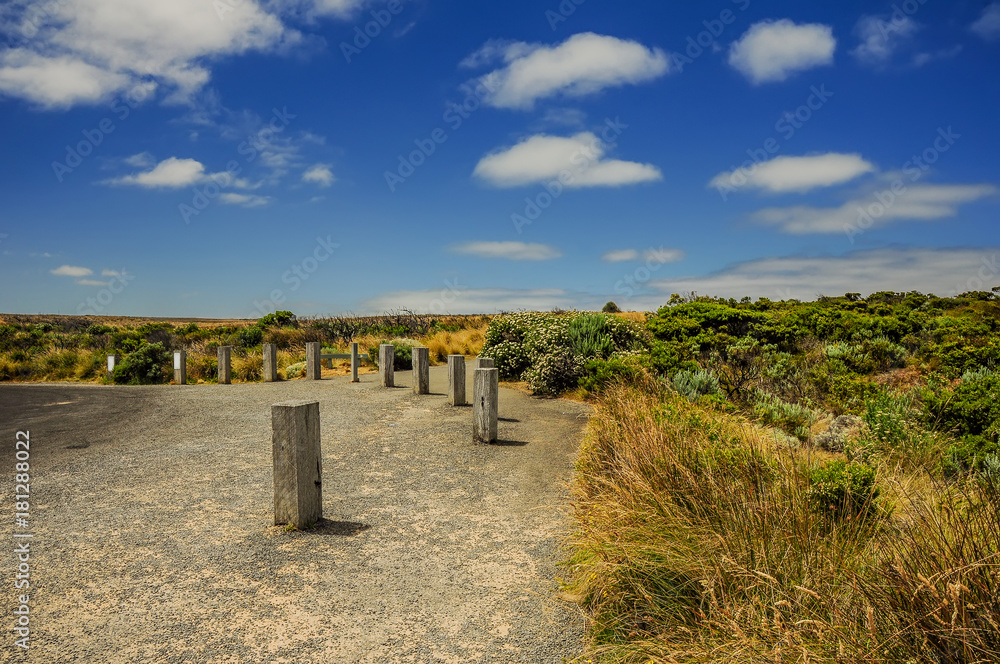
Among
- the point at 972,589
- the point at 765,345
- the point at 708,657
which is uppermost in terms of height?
the point at 765,345

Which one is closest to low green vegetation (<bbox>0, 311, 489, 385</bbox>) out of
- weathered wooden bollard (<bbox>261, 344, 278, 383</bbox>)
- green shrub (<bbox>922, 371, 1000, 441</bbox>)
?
weathered wooden bollard (<bbox>261, 344, 278, 383</bbox>)

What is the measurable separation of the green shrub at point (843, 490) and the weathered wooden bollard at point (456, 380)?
726 cm

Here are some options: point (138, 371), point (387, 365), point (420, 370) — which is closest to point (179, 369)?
point (138, 371)

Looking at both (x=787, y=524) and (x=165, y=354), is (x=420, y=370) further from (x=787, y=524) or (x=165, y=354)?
(x=165, y=354)

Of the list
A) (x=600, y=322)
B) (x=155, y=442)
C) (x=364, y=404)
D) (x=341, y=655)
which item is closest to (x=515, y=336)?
(x=600, y=322)

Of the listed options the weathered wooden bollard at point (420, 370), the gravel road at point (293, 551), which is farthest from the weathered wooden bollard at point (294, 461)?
the weathered wooden bollard at point (420, 370)

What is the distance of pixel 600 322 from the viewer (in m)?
14.4

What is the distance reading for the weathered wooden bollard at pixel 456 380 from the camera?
10922 millimetres

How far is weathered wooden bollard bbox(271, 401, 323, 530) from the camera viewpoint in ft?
16.3

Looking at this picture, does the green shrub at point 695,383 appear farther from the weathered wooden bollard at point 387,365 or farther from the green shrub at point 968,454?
the weathered wooden bollard at point 387,365

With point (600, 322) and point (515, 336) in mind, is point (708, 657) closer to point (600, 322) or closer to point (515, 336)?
point (600, 322)

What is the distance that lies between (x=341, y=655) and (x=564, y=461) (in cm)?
449

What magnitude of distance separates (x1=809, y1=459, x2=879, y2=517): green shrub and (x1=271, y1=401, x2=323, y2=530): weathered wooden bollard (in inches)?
159

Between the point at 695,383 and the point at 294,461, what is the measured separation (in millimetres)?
7305
